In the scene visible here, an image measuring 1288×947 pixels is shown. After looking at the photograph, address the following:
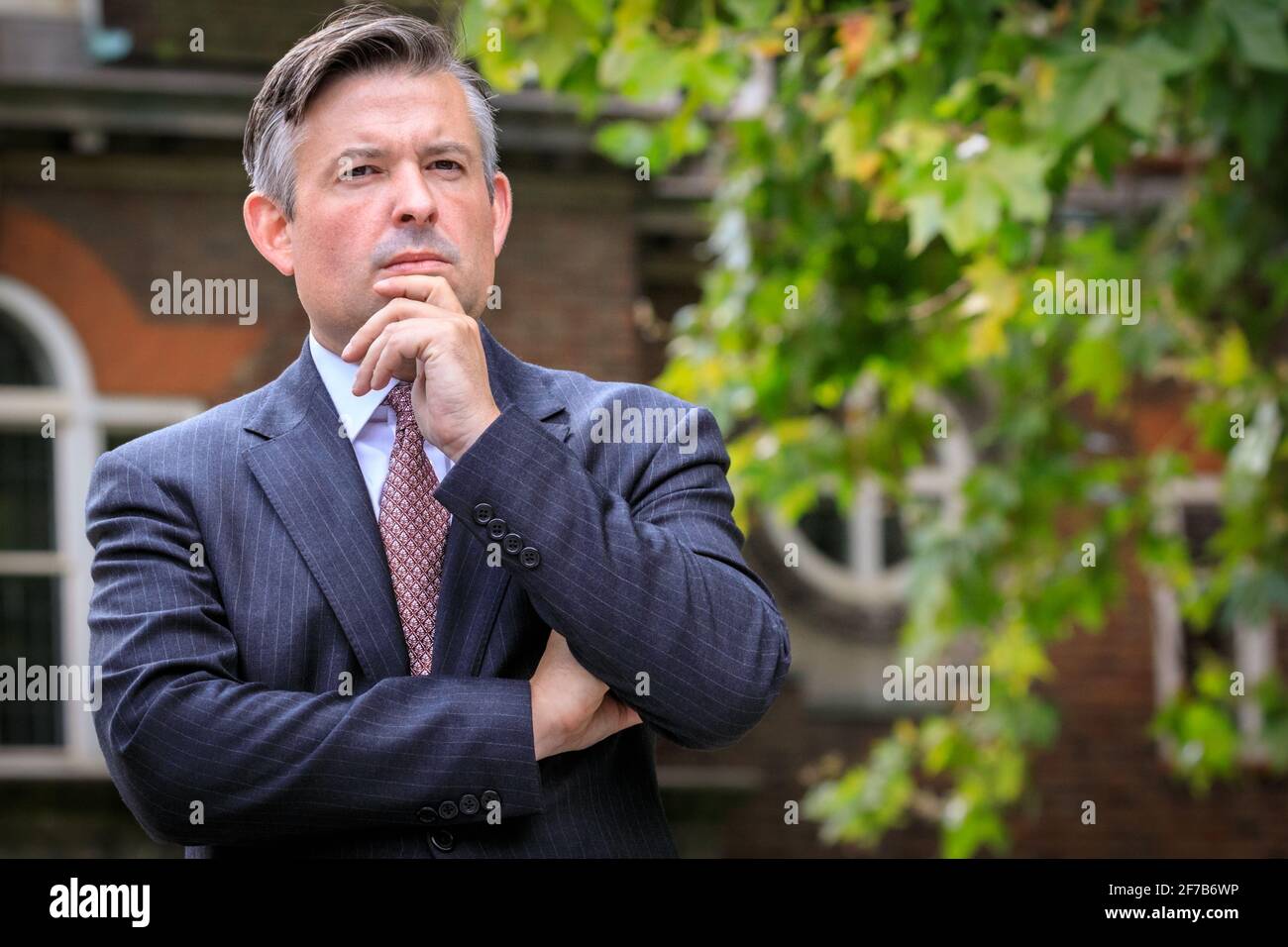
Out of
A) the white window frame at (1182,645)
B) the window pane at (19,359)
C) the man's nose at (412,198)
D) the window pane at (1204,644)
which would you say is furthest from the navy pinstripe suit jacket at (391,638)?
the window pane at (1204,644)

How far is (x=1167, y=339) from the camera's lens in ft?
17.0

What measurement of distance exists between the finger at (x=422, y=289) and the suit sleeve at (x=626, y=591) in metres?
0.14

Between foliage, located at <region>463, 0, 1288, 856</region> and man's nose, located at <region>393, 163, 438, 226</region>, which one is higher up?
foliage, located at <region>463, 0, 1288, 856</region>

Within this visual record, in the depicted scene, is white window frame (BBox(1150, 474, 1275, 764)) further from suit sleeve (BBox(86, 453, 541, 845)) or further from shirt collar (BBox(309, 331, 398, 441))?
suit sleeve (BBox(86, 453, 541, 845))

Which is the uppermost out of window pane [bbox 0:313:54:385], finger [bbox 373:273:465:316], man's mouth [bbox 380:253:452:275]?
window pane [bbox 0:313:54:385]

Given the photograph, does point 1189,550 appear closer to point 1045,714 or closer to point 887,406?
point 1045,714

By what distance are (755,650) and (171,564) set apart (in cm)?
61

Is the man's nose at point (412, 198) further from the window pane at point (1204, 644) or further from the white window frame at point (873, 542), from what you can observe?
the window pane at point (1204, 644)

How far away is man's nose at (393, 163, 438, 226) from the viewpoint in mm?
1808

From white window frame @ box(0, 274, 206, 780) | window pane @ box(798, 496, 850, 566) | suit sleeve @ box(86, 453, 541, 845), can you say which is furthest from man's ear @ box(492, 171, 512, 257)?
window pane @ box(798, 496, 850, 566)

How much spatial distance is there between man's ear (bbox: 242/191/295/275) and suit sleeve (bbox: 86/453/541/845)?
0.37 m

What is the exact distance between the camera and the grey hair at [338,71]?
72.8 inches

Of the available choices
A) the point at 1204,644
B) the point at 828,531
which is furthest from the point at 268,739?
the point at 1204,644
